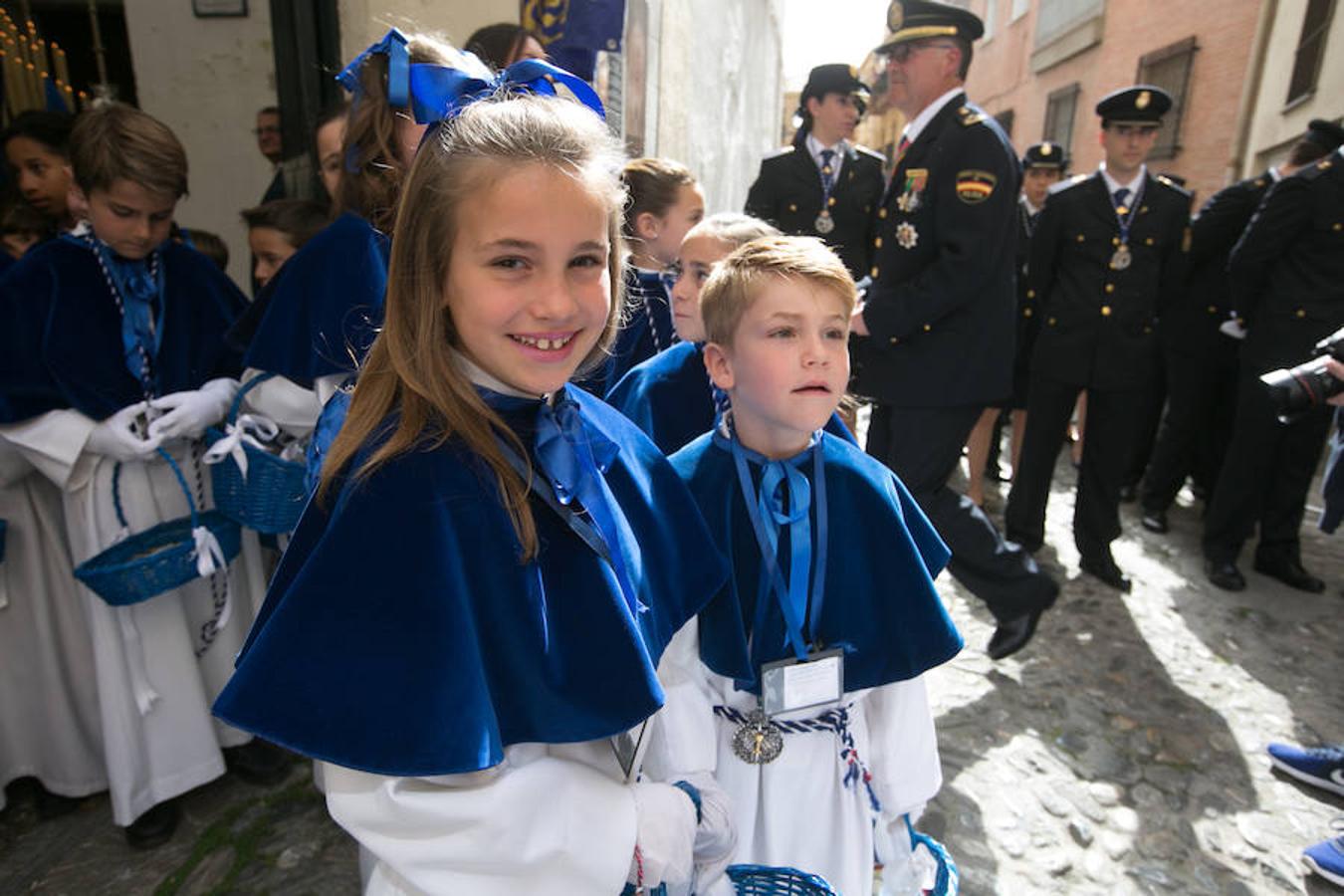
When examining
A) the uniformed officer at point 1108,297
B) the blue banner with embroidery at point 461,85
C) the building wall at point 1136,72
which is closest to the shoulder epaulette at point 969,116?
the uniformed officer at point 1108,297

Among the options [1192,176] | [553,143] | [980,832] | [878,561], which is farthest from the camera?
[1192,176]

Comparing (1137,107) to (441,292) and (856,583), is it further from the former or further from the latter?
(441,292)

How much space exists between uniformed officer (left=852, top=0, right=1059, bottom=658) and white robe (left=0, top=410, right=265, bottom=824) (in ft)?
8.85

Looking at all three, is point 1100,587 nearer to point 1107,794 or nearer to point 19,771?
point 1107,794

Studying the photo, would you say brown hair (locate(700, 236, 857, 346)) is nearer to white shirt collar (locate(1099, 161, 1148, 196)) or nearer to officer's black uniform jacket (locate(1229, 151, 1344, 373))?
white shirt collar (locate(1099, 161, 1148, 196))

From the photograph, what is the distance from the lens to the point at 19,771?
9.20ft

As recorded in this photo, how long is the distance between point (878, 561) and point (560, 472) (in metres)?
0.83

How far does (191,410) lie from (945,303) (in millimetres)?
2791

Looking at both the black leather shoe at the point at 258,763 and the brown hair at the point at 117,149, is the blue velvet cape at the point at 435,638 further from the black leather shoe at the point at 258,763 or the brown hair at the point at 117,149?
the black leather shoe at the point at 258,763

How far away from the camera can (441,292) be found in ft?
4.09

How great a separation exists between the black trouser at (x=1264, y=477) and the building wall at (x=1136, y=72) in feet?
26.1

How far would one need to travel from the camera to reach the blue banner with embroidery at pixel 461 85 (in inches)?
50.3

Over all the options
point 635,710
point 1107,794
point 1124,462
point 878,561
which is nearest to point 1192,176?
point 1124,462

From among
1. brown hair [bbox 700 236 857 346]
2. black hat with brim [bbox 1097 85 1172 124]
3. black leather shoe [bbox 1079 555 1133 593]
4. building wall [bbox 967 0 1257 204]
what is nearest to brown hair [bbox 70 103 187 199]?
brown hair [bbox 700 236 857 346]
